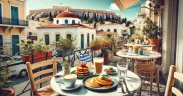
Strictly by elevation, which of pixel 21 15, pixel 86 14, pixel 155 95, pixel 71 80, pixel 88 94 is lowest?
pixel 155 95

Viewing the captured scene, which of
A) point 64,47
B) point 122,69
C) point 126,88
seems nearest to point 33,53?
point 64,47

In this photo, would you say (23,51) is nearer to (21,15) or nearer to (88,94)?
(88,94)

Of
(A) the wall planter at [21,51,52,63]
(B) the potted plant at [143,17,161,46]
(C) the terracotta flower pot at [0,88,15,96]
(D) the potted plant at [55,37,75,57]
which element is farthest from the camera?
(B) the potted plant at [143,17,161,46]

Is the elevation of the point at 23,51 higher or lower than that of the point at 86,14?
lower

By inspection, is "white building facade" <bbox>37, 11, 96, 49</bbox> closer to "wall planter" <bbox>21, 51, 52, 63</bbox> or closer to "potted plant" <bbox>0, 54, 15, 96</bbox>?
"wall planter" <bbox>21, 51, 52, 63</bbox>

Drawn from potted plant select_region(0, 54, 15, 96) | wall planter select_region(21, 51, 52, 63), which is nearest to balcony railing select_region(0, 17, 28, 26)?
wall planter select_region(21, 51, 52, 63)

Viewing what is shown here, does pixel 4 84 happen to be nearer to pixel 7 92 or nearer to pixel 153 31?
pixel 7 92

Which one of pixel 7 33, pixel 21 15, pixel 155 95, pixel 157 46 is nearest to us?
pixel 155 95

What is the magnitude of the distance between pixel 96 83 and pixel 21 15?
18.6m

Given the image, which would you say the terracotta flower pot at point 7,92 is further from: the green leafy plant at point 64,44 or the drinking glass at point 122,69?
the green leafy plant at point 64,44

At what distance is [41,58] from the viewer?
3.18 metres

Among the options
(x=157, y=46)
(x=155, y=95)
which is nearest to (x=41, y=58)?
(x=155, y=95)

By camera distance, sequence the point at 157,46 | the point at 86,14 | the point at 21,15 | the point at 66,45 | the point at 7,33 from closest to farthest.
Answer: the point at 66,45
the point at 157,46
the point at 7,33
the point at 21,15
the point at 86,14

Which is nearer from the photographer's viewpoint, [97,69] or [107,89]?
[107,89]
